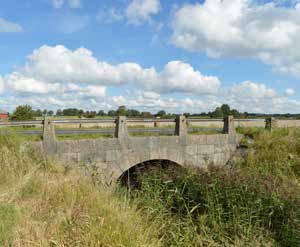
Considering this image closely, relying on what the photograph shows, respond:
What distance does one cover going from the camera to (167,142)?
1149cm

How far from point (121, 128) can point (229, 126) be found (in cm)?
456

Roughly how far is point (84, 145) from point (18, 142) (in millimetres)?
2117

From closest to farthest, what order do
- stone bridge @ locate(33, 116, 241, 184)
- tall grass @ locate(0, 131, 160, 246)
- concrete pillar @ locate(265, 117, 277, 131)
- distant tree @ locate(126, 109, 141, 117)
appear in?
tall grass @ locate(0, 131, 160, 246) → stone bridge @ locate(33, 116, 241, 184) → concrete pillar @ locate(265, 117, 277, 131) → distant tree @ locate(126, 109, 141, 117)

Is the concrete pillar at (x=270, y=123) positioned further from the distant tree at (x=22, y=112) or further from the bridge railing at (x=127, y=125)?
the distant tree at (x=22, y=112)

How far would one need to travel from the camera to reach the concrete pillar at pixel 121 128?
34.2 feet

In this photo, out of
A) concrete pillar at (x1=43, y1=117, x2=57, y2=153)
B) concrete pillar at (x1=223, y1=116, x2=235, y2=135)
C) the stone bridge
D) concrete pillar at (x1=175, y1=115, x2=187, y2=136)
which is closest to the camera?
concrete pillar at (x1=43, y1=117, x2=57, y2=153)

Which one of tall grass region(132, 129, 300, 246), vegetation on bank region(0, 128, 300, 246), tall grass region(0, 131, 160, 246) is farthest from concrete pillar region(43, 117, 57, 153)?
tall grass region(132, 129, 300, 246)

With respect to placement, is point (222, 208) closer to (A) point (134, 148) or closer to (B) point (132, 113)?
(A) point (134, 148)

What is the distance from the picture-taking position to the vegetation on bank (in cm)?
439

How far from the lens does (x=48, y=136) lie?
944cm

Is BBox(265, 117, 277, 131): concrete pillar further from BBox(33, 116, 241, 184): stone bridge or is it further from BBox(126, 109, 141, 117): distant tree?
BBox(126, 109, 141, 117): distant tree

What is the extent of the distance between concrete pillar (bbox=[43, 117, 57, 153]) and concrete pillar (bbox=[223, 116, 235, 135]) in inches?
261

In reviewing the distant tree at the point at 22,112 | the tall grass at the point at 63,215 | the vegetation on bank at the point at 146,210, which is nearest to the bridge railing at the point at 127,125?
the vegetation on bank at the point at 146,210

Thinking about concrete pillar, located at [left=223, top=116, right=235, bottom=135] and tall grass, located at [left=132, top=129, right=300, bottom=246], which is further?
concrete pillar, located at [left=223, top=116, right=235, bottom=135]
